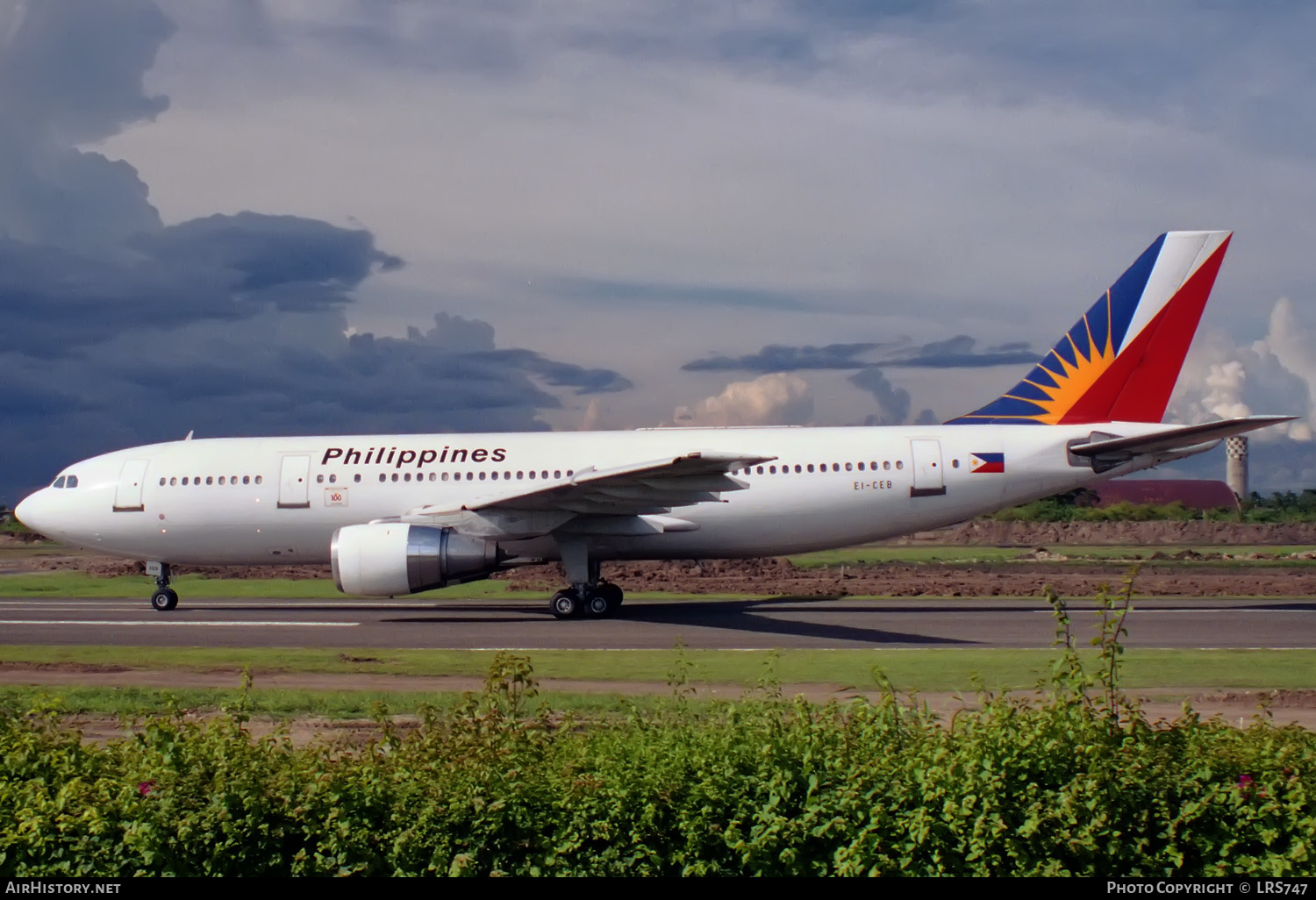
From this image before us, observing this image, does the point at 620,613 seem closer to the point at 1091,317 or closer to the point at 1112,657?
the point at 1091,317

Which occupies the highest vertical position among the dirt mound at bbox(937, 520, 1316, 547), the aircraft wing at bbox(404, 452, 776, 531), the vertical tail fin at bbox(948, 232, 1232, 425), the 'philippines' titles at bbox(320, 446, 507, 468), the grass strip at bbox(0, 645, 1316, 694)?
the vertical tail fin at bbox(948, 232, 1232, 425)

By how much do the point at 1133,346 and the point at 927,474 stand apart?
206 inches

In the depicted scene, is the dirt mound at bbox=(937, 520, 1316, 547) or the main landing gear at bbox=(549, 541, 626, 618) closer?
the main landing gear at bbox=(549, 541, 626, 618)

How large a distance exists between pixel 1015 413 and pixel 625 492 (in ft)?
28.4

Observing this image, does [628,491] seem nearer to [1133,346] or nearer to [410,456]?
[410,456]

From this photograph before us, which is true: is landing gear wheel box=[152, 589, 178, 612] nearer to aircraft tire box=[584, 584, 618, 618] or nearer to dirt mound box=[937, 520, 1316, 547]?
aircraft tire box=[584, 584, 618, 618]

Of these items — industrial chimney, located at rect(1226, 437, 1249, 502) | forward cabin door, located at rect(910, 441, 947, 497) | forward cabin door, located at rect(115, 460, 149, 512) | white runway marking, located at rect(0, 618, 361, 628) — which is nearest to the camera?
white runway marking, located at rect(0, 618, 361, 628)

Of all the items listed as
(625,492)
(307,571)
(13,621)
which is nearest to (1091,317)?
(625,492)

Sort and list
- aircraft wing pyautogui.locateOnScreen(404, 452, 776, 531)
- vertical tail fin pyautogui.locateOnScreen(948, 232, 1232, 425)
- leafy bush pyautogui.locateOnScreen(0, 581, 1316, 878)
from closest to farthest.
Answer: leafy bush pyautogui.locateOnScreen(0, 581, 1316, 878) → aircraft wing pyautogui.locateOnScreen(404, 452, 776, 531) → vertical tail fin pyautogui.locateOnScreen(948, 232, 1232, 425)

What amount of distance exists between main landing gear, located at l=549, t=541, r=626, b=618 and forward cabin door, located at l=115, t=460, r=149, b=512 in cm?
922

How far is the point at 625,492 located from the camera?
2088cm

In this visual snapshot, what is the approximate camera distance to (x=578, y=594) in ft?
72.4

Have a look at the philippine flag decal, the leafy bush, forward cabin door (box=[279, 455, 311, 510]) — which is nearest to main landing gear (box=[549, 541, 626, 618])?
forward cabin door (box=[279, 455, 311, 510])

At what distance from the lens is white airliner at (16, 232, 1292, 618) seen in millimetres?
22000
